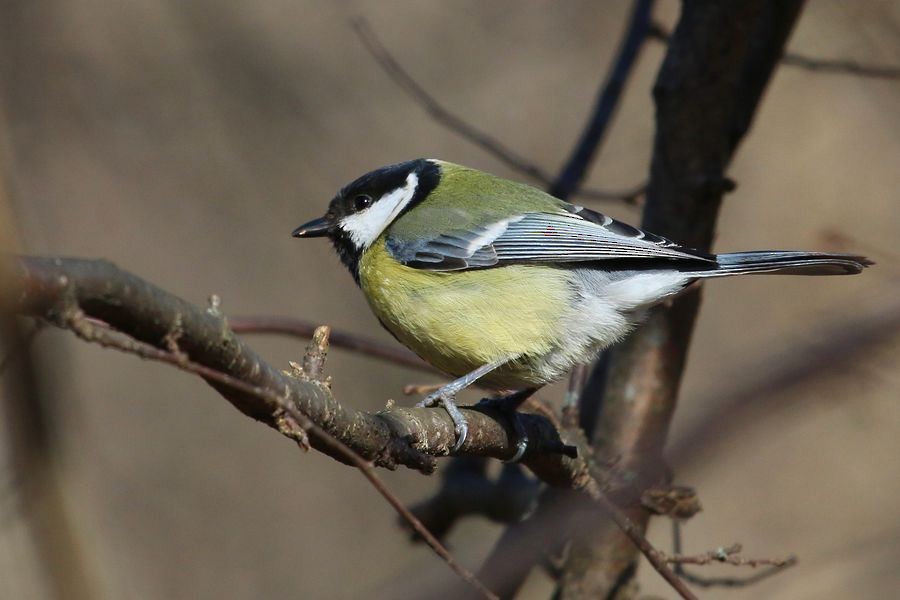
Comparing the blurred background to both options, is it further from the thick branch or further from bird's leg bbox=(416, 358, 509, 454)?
the thick branch

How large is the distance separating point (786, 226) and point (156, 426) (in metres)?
3.80

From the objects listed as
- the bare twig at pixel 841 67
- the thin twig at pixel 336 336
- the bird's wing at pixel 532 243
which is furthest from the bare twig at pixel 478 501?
the bare twig at pixel 841 67

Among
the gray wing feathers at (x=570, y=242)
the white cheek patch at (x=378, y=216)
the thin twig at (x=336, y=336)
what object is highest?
the gray wing feathers at (x=570, y=242)

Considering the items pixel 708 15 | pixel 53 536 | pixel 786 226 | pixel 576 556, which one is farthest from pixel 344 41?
pixel 53 536

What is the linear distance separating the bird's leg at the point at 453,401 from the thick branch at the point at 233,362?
0.03 meters

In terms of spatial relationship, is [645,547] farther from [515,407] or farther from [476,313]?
[476,313]

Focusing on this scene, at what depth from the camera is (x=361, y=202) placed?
11.1ft

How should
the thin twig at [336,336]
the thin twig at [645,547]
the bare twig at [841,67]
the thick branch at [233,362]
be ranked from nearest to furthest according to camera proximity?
1. the thick branch at [233,362]
2. the thin twig at [645,547]
3. the thin twig at [336,336]
4. the bare twig at [841,67]

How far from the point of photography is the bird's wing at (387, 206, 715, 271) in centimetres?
296

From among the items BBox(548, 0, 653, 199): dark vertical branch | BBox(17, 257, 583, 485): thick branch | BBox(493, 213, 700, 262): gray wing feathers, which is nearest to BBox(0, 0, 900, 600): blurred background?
BBox(548, 0, 653, 199): dark vertical branch

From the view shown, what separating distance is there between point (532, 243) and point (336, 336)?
0.68m

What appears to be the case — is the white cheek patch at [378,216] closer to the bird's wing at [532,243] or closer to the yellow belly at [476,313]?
the bird's wing at [532,243]

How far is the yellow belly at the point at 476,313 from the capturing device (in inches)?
113

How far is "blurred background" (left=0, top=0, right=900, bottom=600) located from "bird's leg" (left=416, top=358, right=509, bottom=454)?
2.45 m
